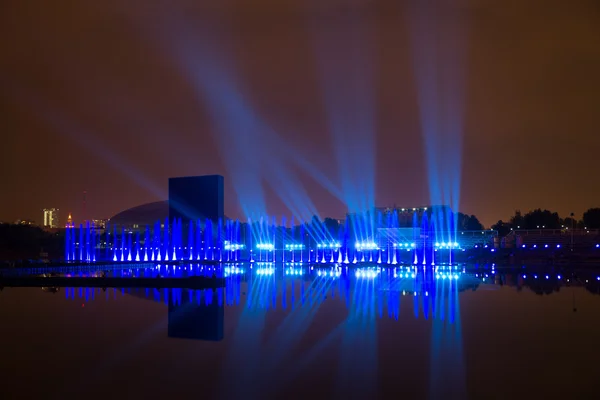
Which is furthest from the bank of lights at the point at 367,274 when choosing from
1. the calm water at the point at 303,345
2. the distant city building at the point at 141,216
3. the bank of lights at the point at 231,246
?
the distant city building at the point at 141,216

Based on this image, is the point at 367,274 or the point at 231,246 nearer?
the point at 367,274

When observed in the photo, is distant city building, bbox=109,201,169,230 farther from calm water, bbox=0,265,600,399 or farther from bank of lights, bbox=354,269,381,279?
calm water, bbox=0,265,600,399

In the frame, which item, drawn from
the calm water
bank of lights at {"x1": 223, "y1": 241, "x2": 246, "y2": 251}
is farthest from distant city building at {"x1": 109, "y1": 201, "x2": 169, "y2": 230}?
the calm water

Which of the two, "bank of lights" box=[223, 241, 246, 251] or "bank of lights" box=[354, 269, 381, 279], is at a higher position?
"bank of lights" box=[223, 241, 246, 251]

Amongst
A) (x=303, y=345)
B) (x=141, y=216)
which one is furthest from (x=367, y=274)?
(x=141, y=216)

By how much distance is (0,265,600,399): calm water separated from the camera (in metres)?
8.45

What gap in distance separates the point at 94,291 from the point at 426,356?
1580cm

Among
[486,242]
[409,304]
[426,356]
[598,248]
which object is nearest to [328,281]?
[409,304]

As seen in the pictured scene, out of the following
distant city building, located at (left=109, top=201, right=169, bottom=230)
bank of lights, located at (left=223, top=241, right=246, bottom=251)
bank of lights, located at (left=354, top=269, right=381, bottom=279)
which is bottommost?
bank of lights, located at (left=354, top=269, right=381, bottom=279)

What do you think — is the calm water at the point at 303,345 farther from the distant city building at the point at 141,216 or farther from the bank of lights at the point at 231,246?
the distant city building at the point at 141,216

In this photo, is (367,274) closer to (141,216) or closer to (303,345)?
(303,345)

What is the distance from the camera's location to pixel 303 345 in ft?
37.0

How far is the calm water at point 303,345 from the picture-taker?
845cm

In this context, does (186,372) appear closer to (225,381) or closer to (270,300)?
(225,381)
